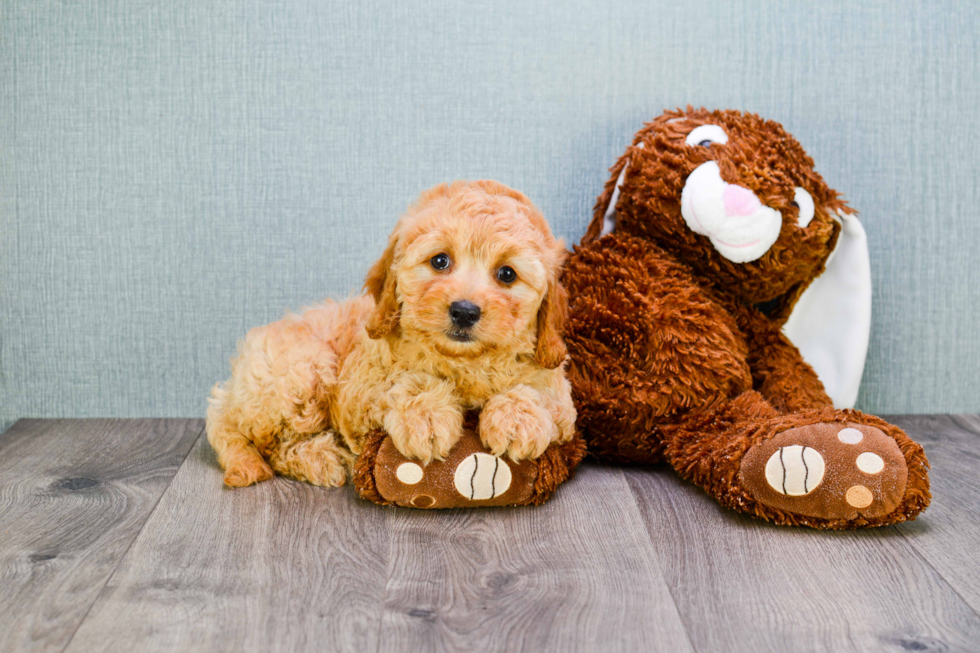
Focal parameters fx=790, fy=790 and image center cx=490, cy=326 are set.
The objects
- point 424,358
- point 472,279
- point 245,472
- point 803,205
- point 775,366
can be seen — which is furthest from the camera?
point 775,366

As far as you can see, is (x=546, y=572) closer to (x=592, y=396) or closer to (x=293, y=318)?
(x=592, y=396)

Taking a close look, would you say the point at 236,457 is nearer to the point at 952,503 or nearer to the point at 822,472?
the point at 822,472

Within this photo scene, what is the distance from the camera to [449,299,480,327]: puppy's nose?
51.8 inches

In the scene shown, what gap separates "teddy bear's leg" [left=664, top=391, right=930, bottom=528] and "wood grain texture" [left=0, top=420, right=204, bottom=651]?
1.10 meters

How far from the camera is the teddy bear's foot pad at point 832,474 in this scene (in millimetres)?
1383

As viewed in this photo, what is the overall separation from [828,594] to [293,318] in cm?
115

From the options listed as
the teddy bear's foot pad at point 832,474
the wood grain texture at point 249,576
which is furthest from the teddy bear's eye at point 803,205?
the wood grain texture at point 249,576

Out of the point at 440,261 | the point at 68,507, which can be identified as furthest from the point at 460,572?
the point at 68,507

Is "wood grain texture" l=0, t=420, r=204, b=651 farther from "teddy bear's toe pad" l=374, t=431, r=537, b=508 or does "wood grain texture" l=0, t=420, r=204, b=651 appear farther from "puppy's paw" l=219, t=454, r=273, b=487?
"teddy bear's toe pad" l=374, t=431, r=537, b=508

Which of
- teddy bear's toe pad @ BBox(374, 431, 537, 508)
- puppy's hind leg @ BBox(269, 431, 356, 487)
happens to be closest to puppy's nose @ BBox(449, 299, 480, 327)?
teddy bear's toe pad @ BBox(374, 431, 537, 508)

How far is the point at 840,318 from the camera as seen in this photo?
1936 mm

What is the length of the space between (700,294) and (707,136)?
36 centimetres

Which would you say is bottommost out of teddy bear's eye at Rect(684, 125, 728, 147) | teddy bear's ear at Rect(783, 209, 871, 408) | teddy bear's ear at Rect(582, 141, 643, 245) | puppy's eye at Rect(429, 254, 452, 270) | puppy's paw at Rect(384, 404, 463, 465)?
puppy's paw at Rect(384, 404, 463, 465)

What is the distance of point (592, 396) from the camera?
171cm
